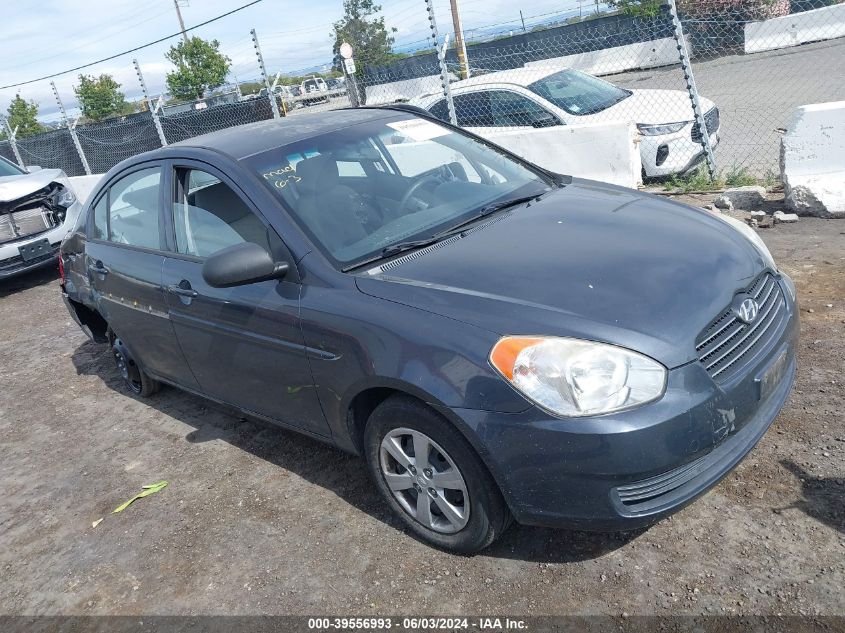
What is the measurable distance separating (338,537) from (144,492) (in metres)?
1.36

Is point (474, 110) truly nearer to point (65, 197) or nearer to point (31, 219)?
point (65, 197)

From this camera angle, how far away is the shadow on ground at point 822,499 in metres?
2.81

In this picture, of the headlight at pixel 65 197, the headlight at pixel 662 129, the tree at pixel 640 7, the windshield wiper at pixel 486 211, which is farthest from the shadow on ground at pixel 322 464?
the tree at pixel 640 7

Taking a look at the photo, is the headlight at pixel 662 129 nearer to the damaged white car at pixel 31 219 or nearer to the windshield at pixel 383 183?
the windshield at pixel 383 183

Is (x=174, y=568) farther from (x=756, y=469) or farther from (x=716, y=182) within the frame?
(x=716, y=182)

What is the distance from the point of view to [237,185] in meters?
3.51

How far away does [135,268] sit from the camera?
423 centimetres

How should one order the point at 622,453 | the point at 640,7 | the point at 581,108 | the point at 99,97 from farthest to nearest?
1. the point at 99,97
2. the point at 640,7
3. the point at 581,108
4. the point at 622,453

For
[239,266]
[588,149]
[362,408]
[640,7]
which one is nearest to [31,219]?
[588,149]

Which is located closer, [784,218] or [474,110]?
[784,218]

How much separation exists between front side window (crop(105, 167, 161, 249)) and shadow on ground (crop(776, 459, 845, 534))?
134 inches

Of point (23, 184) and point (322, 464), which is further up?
point (23, 184)

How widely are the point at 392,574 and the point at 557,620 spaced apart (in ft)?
2.38

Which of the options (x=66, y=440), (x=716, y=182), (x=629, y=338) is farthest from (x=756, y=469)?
(x=716, y=182)
